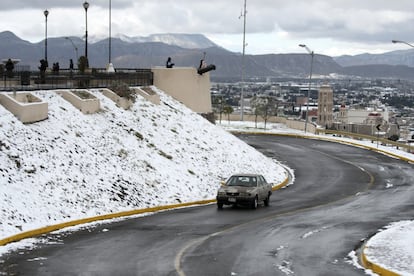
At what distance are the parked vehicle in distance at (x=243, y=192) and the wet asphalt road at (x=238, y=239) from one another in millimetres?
416

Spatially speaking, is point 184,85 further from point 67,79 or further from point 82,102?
point 82,102

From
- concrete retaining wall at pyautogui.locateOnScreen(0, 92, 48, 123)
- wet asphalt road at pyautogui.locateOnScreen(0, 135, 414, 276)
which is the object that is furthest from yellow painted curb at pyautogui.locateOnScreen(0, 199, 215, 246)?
concrete retaining wall at pyautogui.locateOnScreen(0, 92, 48, 123)

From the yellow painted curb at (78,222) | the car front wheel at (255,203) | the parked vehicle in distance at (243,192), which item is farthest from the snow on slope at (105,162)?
the car front wheel at (255,203)

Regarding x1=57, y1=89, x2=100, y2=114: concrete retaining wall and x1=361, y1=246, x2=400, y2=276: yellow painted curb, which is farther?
x1=57, y1=89, x2=100, y2=114: concrete retaining wall

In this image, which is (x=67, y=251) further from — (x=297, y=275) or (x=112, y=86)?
(x=112, y=86)

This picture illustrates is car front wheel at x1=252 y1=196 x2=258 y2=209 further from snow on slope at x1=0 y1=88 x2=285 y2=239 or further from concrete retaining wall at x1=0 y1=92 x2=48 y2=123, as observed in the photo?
concrete retaining wall at x1=0 y1=92 x2=48 y2=123

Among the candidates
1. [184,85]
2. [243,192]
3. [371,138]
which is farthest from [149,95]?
[371,138]

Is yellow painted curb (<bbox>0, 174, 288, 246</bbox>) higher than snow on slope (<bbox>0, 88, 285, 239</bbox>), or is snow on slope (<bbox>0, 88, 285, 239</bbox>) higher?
snow on slope (<bbox>0, 88, 285, 239</bbox>)

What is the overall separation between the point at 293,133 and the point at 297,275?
59993 millimetres

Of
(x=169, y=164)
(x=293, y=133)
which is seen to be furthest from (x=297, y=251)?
(x=293, y=133)

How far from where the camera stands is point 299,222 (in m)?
25.0

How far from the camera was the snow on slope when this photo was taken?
77.8 ft

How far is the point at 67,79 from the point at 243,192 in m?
14.6

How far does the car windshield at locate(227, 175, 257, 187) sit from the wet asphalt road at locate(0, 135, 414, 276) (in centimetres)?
113
